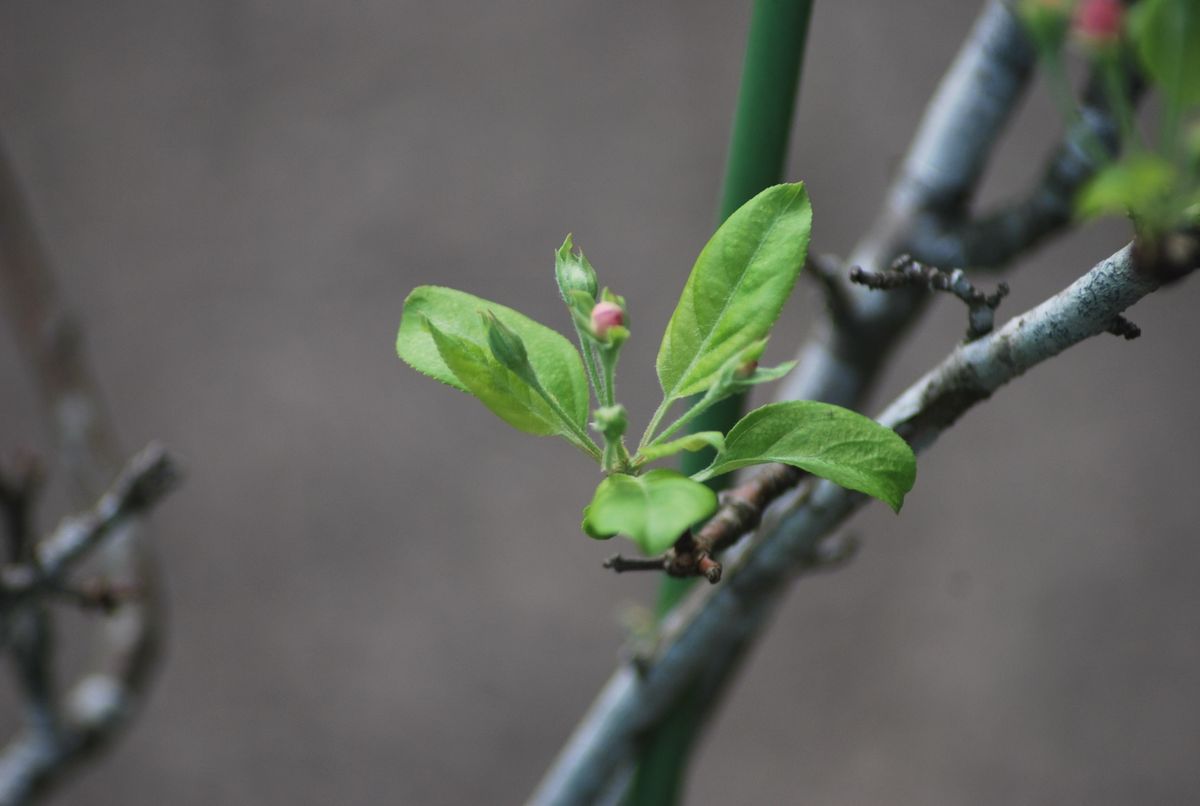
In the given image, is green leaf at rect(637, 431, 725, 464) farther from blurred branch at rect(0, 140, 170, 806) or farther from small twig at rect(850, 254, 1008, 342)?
blurred branch at rect(0, 140, 170, 806)

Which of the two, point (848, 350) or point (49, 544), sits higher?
point (49, 544)

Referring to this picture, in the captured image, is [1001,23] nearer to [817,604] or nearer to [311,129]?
[817,604]

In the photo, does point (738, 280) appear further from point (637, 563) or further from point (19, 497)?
point (19, 497)

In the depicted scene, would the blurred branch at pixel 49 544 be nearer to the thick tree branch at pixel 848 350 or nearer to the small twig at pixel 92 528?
the small twig at pixel 92 528

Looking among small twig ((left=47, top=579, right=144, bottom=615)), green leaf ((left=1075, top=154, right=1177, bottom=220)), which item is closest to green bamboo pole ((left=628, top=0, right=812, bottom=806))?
green leaf ((left=1075, top=154, right=1177, bottom=220))

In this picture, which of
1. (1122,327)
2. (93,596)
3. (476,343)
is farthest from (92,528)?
(1122,327)

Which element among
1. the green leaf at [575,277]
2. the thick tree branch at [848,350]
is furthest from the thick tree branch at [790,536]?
the green leaf at [575,277]

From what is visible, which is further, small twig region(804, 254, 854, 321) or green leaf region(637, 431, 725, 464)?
small twig region(804, 254, 854, 321)
